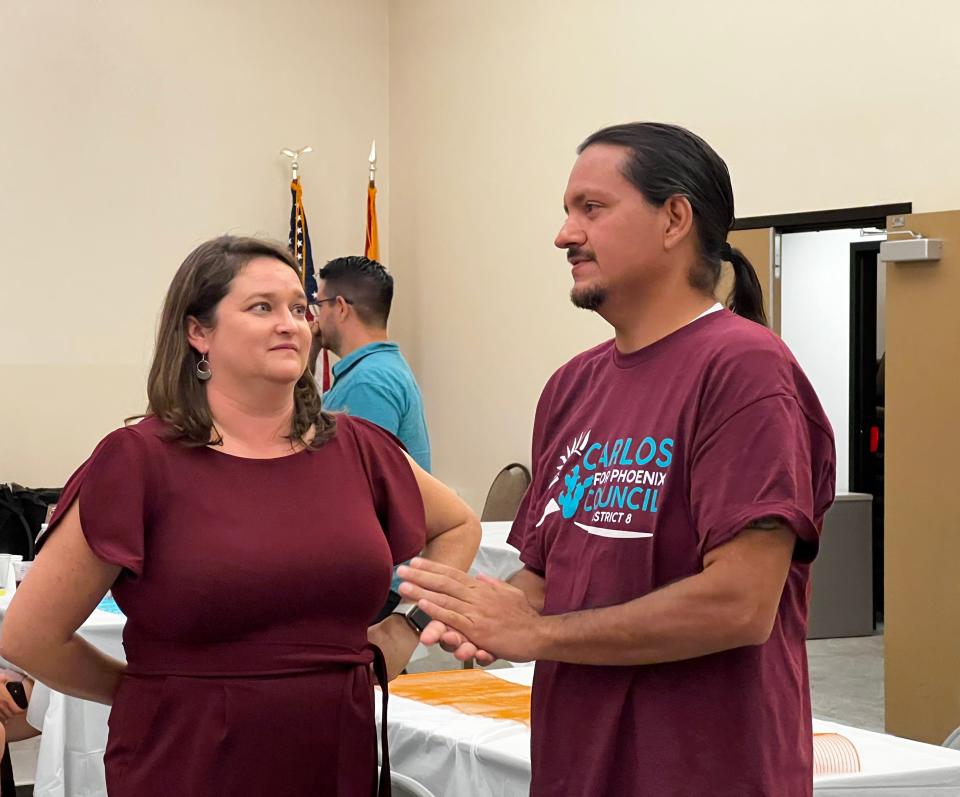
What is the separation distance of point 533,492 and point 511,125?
6.39 m

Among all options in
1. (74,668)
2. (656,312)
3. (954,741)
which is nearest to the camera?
(656,312)

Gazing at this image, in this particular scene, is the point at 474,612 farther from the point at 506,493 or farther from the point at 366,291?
the point at 506,493

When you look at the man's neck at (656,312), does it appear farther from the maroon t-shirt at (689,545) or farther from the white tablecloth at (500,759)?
the white tablecloth at (500,759)

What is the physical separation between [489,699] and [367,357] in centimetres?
143

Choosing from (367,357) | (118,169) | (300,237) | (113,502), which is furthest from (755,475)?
(300,237)

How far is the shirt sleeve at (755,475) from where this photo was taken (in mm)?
1399

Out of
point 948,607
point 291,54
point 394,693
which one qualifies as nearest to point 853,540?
point 948,607

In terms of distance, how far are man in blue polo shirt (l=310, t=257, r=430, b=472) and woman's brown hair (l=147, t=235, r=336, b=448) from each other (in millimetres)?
1286

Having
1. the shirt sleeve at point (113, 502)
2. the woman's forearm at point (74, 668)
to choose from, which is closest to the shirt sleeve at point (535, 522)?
the shirt sleeve at point (113, 502)

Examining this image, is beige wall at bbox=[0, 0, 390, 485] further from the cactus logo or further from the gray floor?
the cactus logo

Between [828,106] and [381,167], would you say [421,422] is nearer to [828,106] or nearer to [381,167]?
[828,106]

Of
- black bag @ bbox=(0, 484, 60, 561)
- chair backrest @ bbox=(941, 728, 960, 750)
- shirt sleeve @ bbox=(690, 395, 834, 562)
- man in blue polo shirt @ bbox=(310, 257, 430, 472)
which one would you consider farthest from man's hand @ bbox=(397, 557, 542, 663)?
black bag @ bbox=(0, 484, 60, 561)

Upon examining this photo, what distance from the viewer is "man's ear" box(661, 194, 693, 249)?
1604mm

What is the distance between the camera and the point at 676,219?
161cm
